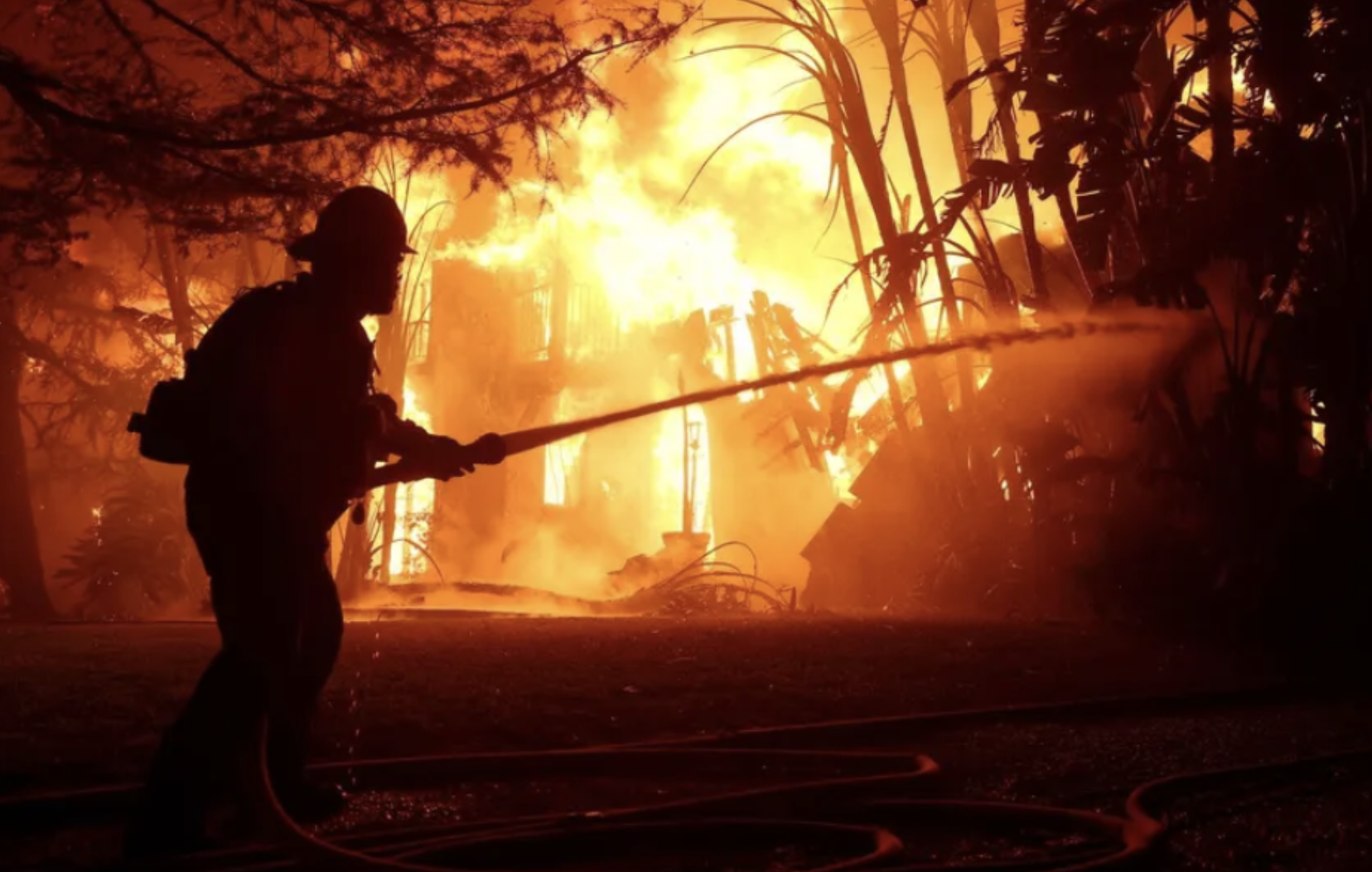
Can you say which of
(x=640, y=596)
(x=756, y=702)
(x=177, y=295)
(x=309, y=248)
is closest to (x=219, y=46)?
(x=309, y=248)

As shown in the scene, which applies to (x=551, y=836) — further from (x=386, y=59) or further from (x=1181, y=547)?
(x=1181, y=547)

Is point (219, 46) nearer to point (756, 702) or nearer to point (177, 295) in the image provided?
point (756, 702)

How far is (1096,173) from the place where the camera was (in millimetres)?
7590

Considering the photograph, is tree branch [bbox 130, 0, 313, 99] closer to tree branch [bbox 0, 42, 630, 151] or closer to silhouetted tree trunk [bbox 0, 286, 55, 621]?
tree branch [bbox 0, 42, 630, 151]

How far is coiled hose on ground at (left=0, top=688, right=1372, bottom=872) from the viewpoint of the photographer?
291 centimetres

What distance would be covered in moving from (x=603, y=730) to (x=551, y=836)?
1.82 metres

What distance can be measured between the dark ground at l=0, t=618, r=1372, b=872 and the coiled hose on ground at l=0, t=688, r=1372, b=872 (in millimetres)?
196

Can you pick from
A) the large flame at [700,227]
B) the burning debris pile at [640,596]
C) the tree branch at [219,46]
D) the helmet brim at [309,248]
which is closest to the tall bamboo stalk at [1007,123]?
the burning debris pile at [640,596]

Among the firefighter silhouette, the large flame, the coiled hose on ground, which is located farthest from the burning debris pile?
the firefighter silhouette

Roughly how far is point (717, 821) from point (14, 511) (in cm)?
1503

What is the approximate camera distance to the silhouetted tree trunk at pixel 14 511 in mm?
15227

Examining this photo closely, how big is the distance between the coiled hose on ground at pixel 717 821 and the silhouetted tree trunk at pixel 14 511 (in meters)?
13.0

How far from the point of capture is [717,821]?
330cm

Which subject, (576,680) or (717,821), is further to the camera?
(576,680)
